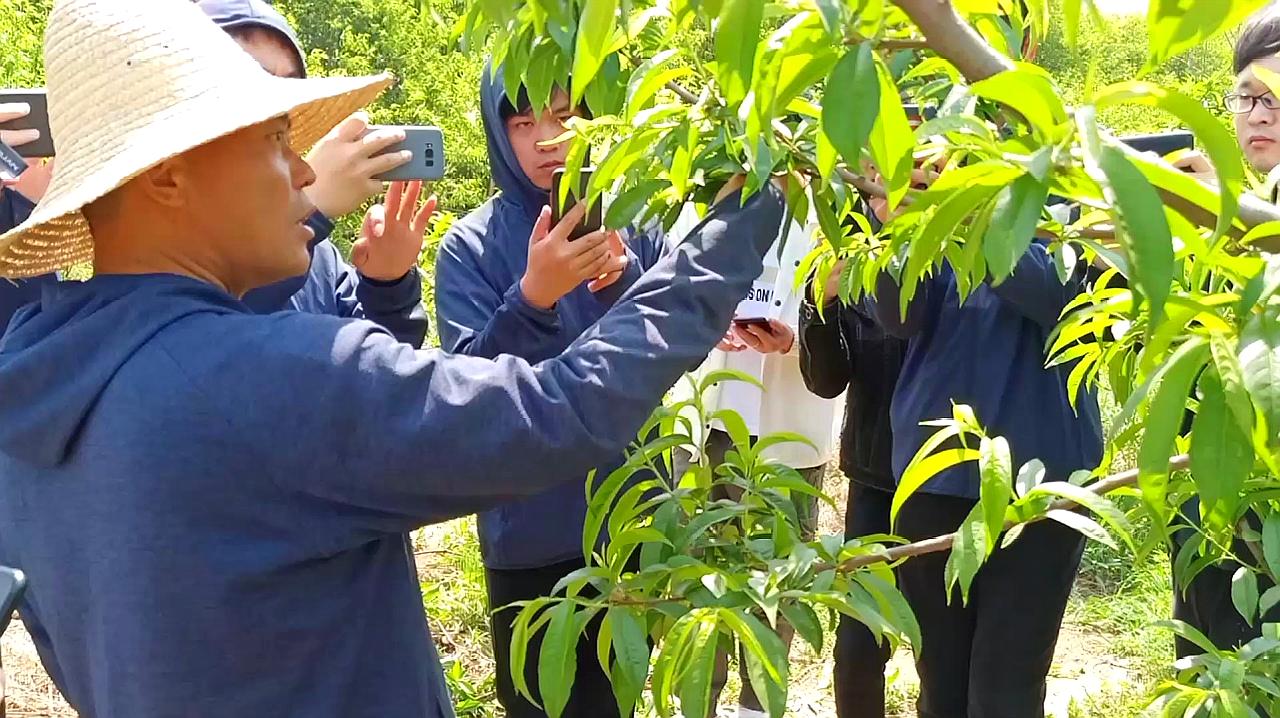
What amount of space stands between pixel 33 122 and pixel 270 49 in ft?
1.22

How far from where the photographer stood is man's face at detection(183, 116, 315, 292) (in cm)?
93

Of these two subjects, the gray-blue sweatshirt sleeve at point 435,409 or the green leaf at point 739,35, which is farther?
the gray-blue sweatshirt sleeve at point 435,409

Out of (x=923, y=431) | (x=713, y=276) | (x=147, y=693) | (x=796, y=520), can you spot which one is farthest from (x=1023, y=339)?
(x=147, y=693)

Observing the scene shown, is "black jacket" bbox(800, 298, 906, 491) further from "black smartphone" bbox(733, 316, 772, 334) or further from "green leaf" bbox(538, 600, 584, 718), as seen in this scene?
"green leaf" bbox(538, 600, 584, 718)

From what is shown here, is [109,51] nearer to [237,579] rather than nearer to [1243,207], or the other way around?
[237,579]

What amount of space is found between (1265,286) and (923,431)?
129 centimetres

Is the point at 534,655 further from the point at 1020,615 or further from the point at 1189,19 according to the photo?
the point at 1189,19

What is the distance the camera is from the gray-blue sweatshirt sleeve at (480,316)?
1.55m

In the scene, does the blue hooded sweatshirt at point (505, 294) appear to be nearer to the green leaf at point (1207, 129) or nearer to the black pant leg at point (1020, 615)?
the black pant leg at point (1020, 615)

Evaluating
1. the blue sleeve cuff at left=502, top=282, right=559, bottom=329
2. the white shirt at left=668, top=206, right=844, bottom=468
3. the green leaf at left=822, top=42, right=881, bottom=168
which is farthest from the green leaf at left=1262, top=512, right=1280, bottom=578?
the white shirt at left=668, top=206, right=844, bottom=468

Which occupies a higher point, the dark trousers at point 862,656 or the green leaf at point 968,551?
the green leaf at point 968,551

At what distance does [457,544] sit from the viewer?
344 cm

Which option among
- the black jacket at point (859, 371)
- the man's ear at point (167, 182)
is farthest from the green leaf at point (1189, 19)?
the black jacket at point (859, 371)

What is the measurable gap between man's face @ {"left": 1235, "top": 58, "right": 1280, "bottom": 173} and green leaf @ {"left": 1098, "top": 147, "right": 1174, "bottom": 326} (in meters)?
1.34
